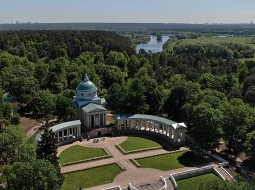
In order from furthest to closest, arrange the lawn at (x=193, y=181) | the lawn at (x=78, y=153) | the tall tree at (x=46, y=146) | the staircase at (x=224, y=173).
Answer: the lawn at (x=78, y=153)
the staircase at (x=224, y=173)
the tall tree at (x=46, y=146)
the lawn at (x=193, y=181)

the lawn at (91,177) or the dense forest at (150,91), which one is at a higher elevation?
the dense forest at (150,91)


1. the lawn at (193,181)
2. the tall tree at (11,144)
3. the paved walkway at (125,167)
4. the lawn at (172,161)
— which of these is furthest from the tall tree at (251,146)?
the tall tree at (11,144)

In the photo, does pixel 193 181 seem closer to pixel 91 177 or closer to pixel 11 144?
pixel 91 177

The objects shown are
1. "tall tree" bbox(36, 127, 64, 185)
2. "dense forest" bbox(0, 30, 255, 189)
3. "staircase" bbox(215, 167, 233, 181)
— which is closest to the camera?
"tall tree" bbox(36, 127, 64, 185)

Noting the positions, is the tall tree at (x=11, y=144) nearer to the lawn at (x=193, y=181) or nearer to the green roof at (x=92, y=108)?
the green roof at (x=92, y=108)

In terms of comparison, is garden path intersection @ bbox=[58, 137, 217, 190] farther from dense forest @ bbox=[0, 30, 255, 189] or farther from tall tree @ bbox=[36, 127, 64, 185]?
dense forest @ bbox=[0, 30, 255, 189]

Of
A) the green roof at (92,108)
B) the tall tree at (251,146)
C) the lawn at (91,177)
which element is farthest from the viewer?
the green roof at (92,108)

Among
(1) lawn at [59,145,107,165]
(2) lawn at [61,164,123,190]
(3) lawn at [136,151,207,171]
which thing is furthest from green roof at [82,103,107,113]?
(2) lawn at [61,164,123,190]
